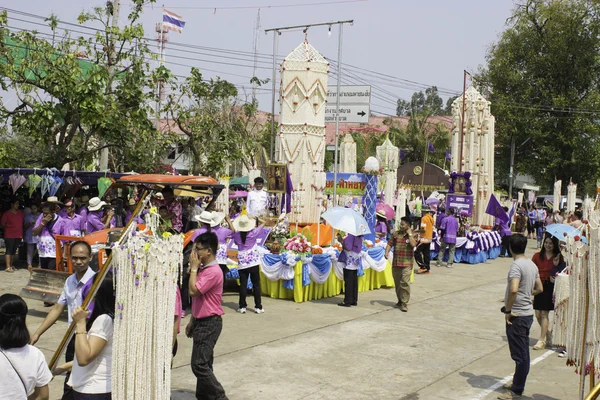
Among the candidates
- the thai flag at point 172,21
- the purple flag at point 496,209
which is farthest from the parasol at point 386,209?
the thai flag at point 172,21

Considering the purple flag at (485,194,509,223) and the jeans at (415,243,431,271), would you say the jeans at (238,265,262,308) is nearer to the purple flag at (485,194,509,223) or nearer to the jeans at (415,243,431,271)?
the jeans at (415,243,431,271)

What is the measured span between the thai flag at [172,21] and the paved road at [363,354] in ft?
104

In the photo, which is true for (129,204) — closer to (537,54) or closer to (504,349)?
(504,349)

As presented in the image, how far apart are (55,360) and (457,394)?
172 inches

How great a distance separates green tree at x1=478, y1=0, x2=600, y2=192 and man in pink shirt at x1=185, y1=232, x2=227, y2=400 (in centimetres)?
3472

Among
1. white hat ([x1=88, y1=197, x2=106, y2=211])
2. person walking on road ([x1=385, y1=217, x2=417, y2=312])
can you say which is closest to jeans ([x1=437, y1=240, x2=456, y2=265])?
person walking on road ([x1=385, y1=217, x2=417, y2=312])

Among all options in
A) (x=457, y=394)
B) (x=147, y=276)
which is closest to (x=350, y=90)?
(x=457, y=394)

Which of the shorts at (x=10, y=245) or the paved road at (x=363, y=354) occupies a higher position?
the shorts at (x=10, y=245)

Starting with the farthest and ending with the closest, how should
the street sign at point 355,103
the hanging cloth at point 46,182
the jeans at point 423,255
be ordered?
the street sign at point 355,103 → the jeans at point 423,255 → the hanging cloth at point 46,182

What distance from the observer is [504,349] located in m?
9.03

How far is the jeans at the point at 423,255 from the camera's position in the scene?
54.5 feet

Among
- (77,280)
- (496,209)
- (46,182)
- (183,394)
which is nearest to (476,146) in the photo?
(496,209)

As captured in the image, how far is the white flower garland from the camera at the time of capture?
156 inches

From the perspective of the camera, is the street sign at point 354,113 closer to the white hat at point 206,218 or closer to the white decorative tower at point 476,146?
the white decorative tower at point 476,146
